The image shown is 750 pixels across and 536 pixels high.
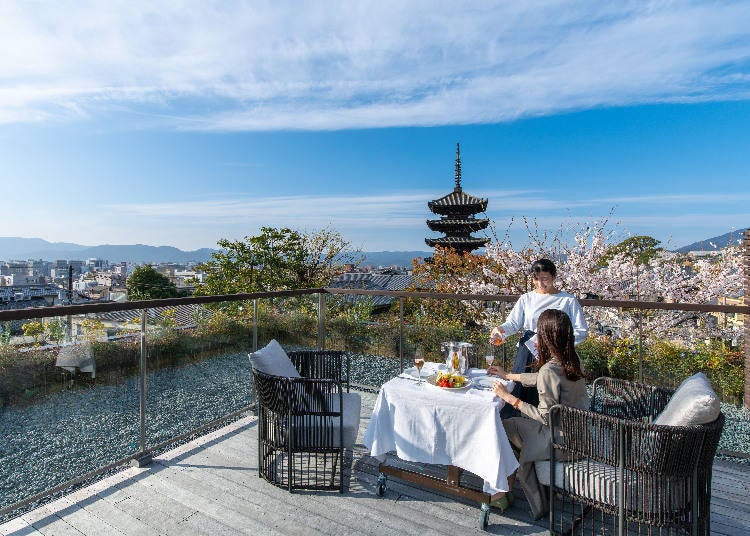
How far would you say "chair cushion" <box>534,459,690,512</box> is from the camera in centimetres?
190

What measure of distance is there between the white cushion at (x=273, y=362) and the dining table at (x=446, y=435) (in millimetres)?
819

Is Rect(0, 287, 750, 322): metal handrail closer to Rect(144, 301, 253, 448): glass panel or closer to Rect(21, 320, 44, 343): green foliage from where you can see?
Rect(144, 301, 253, 448): glass panel

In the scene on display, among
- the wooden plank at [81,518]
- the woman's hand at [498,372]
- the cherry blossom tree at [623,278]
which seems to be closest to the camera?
the wooden plank at [81,518]

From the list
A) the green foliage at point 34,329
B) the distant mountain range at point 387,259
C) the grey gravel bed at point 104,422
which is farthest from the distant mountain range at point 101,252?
the green foliage at point 34,329

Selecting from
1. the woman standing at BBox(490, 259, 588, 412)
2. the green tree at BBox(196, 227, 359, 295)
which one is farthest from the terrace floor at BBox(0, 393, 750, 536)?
the green tree at BBox(196, 227, 359, 295)

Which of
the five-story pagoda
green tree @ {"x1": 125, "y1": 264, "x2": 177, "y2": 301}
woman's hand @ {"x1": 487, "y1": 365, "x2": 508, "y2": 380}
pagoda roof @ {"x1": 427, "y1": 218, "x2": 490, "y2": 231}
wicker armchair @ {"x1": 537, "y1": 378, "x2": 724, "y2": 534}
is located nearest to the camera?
wicker armchair @ {"x1": 537, "y1": 378, "x2": 724, "y2": 534}

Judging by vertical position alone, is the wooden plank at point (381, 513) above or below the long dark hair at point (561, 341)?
below

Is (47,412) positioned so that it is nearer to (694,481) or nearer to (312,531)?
(312,531)

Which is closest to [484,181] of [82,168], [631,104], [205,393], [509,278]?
[631,104]

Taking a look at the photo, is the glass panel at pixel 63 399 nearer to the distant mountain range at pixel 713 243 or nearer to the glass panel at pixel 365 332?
the glass panel at pixel 365 332

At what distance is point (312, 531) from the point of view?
2.37 meters

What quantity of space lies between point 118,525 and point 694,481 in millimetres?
2792

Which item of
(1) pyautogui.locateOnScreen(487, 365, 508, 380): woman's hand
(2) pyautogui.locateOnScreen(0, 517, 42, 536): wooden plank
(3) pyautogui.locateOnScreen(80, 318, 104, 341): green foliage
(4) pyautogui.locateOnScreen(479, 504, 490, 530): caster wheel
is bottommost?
(2) pyautogui.locateOnScreen(0, 517, 42, 536): wooden plank

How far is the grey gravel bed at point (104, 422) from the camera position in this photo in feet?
10.5
